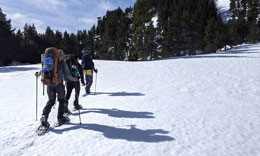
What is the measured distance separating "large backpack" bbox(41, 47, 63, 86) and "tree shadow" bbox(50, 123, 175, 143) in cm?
145

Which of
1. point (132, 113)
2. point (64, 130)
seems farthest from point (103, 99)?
point (64, 130)

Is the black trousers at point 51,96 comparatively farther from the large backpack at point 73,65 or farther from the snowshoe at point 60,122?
the large backpack at point 73,65

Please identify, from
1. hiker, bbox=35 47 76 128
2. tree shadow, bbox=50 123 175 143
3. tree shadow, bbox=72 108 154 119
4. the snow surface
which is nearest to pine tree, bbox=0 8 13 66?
the snow surface

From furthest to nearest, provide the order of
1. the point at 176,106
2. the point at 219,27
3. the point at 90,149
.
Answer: the point at 219,27 < the point at 176,106 < the point at 90,149

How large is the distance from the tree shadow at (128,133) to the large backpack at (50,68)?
1455mm

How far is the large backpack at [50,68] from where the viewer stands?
15.0ft

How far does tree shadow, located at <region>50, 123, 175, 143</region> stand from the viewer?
4184 mm

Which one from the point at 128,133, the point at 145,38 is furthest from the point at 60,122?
the point at 145,38

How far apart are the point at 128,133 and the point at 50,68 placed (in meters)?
2.77

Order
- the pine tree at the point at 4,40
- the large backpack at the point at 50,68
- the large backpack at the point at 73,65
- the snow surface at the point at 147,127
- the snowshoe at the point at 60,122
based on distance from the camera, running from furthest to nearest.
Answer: the pine tree at the point at 4,40, the large backpack at the point at 73,65, the snowshoe at the point at 60,122, the large backpack at the point at 50,68, the snow surface at the point at 147,127

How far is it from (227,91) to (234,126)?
4093 millimetres

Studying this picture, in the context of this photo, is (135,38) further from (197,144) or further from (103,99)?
(197,144)

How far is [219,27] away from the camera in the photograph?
4397 cm

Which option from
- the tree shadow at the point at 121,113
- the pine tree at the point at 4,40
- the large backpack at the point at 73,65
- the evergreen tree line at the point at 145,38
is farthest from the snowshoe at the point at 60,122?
the pine tree at the point at 4,40
